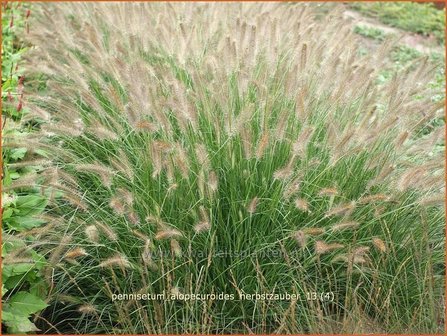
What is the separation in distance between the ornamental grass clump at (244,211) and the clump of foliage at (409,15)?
4760 millimetres

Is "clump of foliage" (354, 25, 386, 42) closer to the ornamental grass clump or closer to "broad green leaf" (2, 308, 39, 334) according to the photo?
the ornamental grass clump

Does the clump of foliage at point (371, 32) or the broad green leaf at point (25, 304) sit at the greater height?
the broad green leaf at point (25, 304)

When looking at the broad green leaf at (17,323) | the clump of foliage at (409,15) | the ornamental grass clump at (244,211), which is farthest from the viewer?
the clump of foliage at (409,15)

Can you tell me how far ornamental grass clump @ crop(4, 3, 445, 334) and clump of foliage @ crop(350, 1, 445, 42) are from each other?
4.76 meters

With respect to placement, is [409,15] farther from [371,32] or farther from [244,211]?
[244,211]

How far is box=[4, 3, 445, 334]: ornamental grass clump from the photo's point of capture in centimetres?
285

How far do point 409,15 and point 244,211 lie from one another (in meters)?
6.17

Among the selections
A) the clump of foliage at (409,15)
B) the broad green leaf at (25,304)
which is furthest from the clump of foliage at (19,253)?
the clump of foliage at (409,15)

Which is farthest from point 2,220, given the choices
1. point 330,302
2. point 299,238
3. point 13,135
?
point 330,302

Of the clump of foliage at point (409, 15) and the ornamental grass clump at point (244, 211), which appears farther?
the clump of foliage at point (409, 15)

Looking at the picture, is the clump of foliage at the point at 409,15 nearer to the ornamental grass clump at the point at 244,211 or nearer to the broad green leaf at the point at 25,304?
the ornamental grass clump at the point at 244,211

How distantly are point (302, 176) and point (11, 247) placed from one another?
4.81ft

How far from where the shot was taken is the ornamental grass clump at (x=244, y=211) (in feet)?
9.36

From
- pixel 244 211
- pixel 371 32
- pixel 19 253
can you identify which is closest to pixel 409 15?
pixel 371 32
